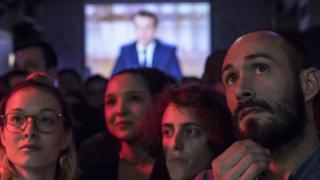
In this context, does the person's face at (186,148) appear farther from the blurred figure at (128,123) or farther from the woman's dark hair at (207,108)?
the blurred figure at (128,123)

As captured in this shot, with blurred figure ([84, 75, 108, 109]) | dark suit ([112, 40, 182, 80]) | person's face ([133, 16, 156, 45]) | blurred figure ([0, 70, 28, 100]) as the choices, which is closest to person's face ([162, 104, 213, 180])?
blurred figure ([0, 70, 28, 100])

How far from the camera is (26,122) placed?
2.65 m

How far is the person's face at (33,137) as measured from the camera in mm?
2605

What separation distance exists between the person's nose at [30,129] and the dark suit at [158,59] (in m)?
4.07

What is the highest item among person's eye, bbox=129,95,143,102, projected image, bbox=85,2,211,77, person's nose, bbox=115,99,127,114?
person's eye, bbox=129,95,143,102

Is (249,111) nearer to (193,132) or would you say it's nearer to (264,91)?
(264,91)

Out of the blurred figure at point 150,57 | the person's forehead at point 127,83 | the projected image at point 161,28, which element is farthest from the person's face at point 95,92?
the projected image at point 161,28

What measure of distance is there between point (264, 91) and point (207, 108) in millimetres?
869

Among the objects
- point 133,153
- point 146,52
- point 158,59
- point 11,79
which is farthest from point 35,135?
point 146,52

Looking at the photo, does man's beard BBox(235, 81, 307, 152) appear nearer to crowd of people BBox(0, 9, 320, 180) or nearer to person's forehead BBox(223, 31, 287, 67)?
crowd of people BBox(0, 9, 320, 180)

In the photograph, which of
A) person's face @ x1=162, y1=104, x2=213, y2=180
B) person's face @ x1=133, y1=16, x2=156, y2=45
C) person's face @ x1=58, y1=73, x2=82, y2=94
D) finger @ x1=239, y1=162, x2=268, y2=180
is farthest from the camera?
person's face @ x1=133, y1=16, x2=156, y2=45

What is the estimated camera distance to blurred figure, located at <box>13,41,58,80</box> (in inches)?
175

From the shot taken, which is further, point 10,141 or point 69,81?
point 69,81

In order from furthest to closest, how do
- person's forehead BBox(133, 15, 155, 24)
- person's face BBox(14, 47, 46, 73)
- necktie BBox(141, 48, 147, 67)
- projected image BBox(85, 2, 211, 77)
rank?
1. projected image BBox(85, 2, 211, 77)
2. person's forehead BBox(133, 15, 155, 24)
3. necktie BBox(141, 48, 147, 67)
4. person's face BBox(14, 47, 46, 73)
